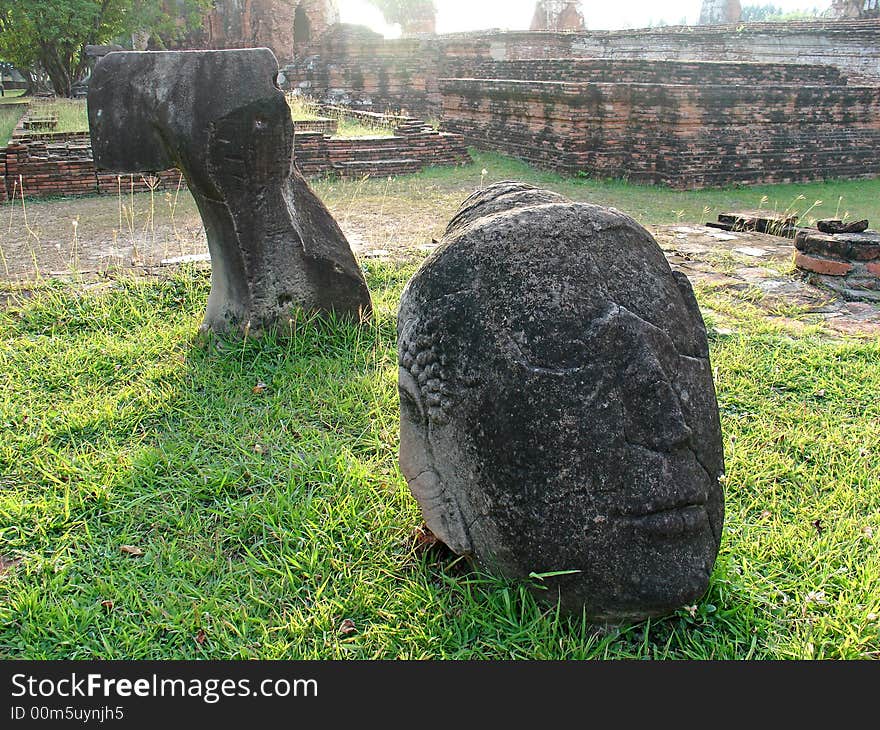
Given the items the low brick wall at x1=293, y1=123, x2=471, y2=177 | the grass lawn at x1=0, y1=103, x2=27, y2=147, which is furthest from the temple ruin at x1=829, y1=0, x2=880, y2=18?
the grass lawn at x1=0, y1=103, x2=27, y2=147

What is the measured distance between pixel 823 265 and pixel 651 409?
14.6 ft

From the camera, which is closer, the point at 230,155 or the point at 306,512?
the point at 306,512

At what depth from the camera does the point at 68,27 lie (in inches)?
714

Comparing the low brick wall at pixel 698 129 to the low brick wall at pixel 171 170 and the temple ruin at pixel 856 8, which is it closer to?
the low brick wall at pixel 171 170

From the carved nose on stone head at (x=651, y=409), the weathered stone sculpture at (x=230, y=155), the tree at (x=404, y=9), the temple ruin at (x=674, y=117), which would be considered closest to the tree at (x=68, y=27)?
A: the temple ruin at (x=674, y=117)

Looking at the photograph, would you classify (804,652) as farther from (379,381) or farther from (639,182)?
(639,182)

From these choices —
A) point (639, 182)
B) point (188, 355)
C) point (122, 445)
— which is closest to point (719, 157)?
point (639, 182)

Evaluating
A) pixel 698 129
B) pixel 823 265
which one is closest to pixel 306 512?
pixel 823 265

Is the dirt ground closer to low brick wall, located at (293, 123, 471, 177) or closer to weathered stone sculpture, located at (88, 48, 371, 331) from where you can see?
weathered stone sculpture, located at (88, 48, 371, 331)

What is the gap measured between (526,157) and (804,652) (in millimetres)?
10902

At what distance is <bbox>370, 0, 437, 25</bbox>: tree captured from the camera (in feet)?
130

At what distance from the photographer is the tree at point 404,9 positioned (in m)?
39.5

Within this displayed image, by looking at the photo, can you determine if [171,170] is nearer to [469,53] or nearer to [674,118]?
[674,118]

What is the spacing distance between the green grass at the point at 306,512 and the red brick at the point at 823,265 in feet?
4.91
